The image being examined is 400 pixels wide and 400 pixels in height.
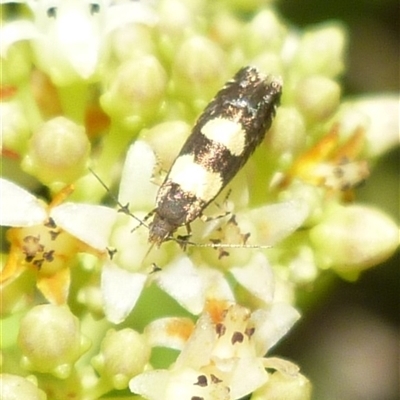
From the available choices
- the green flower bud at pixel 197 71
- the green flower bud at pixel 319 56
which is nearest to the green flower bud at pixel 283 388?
the green flower bud at pixel 197 71

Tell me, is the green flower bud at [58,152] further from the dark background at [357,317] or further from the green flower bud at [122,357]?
the dark background at [357,317]

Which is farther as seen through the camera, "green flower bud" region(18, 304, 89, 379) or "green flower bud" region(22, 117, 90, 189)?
"green flower bud" region(22, 117, 90, 189)

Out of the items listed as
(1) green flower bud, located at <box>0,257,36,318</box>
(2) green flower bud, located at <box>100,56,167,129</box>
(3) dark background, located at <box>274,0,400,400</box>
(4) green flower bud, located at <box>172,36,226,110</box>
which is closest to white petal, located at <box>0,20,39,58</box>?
(2) green flower bud, located at <box>100,56,167,129</box>

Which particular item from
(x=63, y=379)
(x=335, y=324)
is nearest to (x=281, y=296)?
→ (x=63, y=379)

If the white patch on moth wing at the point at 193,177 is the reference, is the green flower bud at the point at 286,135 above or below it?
above

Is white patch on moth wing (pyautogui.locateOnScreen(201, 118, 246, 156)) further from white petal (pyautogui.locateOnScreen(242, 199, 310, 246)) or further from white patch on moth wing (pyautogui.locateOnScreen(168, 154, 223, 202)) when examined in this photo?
white petal (pyautogui.locateOnScreen(242, 199, 310, 246))

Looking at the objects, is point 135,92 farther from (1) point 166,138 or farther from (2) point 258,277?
(2) point 258,277

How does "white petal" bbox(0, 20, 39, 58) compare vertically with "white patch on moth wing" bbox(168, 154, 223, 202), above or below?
above
